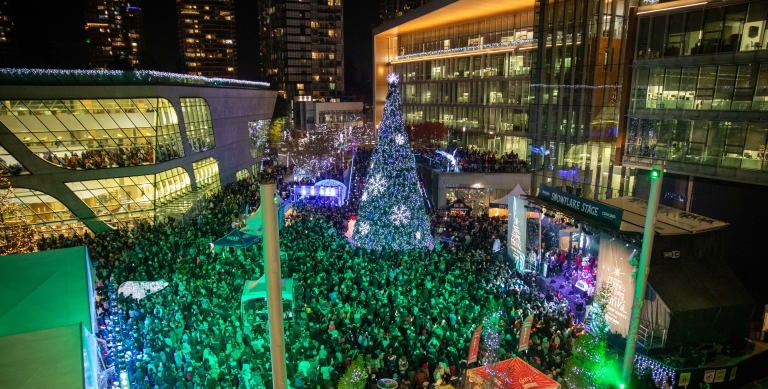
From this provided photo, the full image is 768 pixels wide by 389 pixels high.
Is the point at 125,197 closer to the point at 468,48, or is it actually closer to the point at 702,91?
the point at 702,91

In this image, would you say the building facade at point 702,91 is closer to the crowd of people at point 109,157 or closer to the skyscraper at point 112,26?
the crowd of people at point 109,157

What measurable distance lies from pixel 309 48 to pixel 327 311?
92.4 m

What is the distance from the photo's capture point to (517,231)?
54.0 ft

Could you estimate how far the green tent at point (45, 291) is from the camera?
7766mm

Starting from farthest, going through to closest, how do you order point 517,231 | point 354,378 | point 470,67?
point 470,67 → point 517,231 → point 354,378

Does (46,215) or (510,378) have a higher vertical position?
(510,378)

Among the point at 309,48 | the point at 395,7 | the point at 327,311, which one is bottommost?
the point at 327,311

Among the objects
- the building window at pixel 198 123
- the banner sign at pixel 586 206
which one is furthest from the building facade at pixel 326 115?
the banner sign at pixel 586 206

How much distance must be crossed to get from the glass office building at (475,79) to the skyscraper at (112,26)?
10349 centimetres

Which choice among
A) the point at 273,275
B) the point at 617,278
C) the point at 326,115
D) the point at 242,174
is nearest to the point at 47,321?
the point at 273,275

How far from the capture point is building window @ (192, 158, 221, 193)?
30.9 m

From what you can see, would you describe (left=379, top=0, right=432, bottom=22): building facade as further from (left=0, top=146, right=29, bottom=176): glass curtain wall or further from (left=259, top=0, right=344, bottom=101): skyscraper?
(left=0, top=146, right=29, bottom=176): glass curtain wall

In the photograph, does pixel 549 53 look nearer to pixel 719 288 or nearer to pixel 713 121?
pixel 713 121

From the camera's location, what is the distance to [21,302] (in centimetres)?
786
